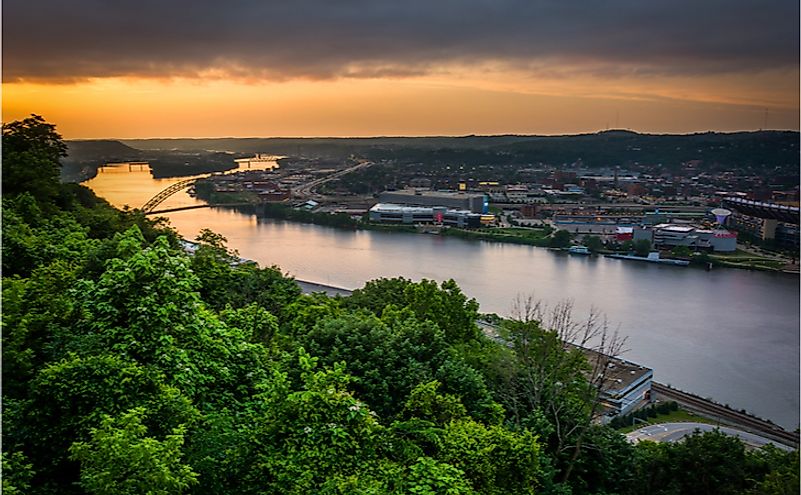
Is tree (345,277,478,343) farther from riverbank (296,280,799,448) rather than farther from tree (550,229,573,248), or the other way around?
tree (550,229,573,248)

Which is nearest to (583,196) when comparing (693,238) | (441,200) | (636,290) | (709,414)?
(441,200)

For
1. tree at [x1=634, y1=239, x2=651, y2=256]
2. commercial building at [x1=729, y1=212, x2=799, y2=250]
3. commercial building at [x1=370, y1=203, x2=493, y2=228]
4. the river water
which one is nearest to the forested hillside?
the river water

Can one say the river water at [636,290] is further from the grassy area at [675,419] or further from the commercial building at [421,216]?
the commercial building at [421,216]

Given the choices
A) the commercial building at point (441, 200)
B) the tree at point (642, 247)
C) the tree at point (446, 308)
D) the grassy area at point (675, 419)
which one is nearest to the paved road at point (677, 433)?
the grassy area at point (675, 419)

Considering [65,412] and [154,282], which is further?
[154,282]

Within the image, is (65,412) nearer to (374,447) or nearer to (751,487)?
(374,447)

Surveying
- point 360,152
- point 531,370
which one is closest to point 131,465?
point 531,370
